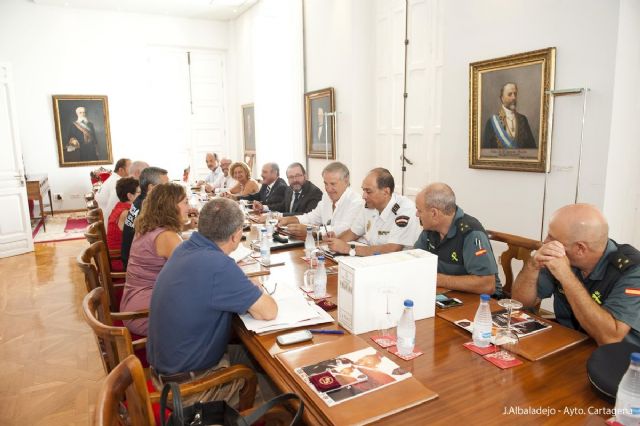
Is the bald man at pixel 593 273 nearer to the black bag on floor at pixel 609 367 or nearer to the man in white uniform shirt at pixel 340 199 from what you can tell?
the black bag on floor at pixel 609 367

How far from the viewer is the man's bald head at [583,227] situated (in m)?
1.70

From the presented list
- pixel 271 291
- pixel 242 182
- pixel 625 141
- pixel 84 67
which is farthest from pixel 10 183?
pixel 625 141

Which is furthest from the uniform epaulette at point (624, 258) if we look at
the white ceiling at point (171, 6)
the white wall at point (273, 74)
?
the white ceiling at point (171, 6)

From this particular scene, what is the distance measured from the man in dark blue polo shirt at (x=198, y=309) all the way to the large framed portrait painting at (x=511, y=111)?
9.55 feet

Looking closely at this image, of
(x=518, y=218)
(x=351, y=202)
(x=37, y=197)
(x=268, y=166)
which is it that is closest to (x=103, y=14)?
(x=37, y=197)

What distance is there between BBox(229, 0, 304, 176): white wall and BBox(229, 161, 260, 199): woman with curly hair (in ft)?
4.52

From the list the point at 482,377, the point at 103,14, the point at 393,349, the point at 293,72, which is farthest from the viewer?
the point at 103,14

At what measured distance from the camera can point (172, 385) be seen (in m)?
1.28

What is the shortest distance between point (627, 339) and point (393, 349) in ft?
2.86

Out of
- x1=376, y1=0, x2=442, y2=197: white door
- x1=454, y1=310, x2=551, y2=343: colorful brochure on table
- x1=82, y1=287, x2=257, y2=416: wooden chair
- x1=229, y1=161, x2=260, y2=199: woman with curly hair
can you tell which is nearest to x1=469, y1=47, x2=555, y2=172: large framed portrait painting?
x1=376, y1=0, x2=442, y2=197: white door

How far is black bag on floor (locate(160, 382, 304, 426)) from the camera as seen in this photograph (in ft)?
4.08

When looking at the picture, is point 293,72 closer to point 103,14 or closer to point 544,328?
point 103,14

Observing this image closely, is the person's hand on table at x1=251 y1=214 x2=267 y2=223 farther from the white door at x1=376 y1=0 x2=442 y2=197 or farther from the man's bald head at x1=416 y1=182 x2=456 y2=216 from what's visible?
the man's bald head at x1=416 y1=182 x2=456 y2=216

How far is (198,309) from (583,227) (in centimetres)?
156
